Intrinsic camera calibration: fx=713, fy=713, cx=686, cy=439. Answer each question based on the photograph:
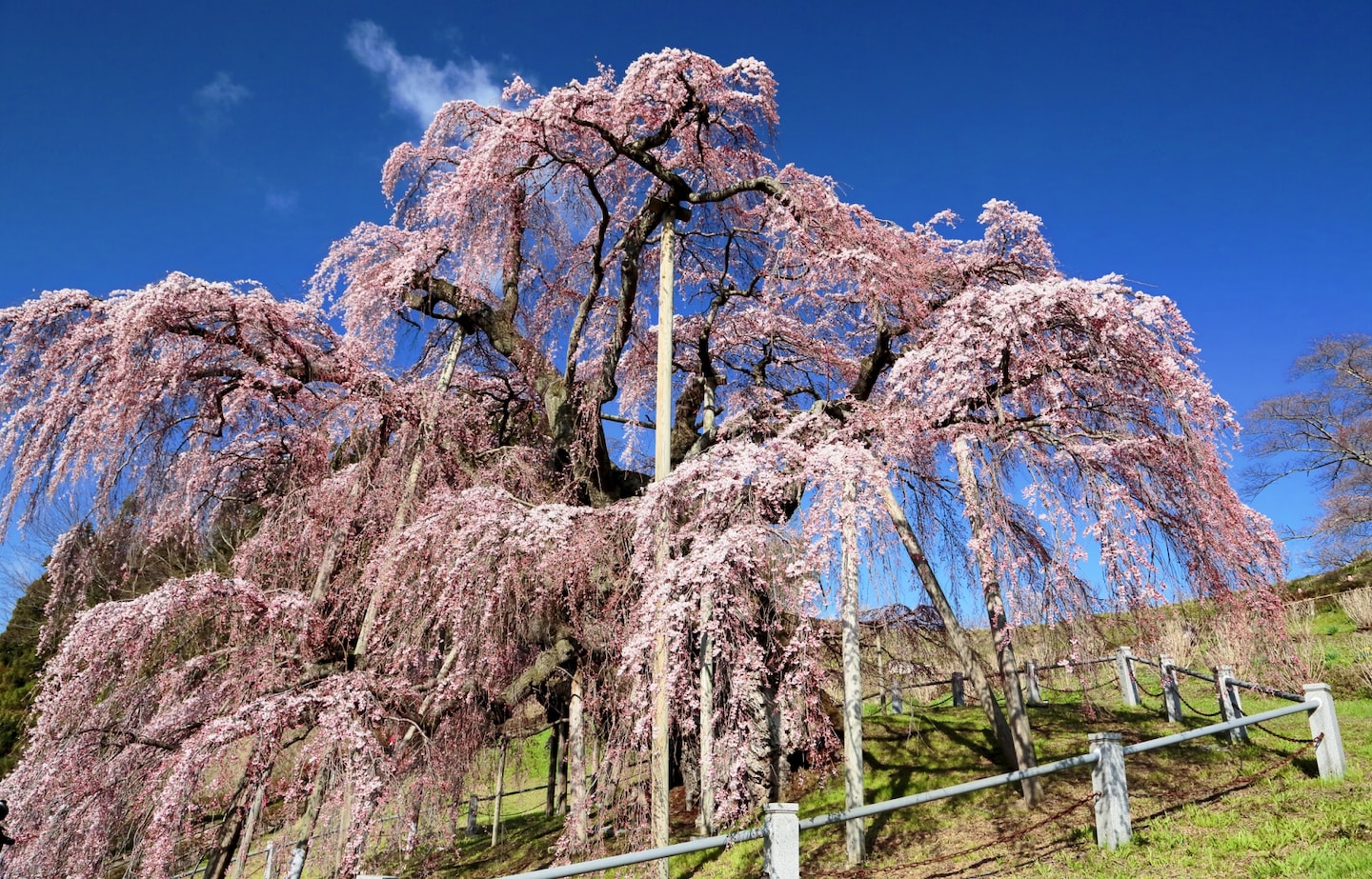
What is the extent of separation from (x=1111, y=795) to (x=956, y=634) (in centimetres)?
254

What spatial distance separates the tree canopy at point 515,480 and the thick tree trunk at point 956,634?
34 cm

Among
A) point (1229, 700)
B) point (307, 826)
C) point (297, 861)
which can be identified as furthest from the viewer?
point (1229, 700)

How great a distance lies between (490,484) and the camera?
340 inches

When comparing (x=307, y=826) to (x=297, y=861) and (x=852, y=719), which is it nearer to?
(x=297, y=861)

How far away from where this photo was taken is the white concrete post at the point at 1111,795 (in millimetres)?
5914

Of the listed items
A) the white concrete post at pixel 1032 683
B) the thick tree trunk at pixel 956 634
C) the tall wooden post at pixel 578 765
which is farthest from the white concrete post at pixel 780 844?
the white concrete post at pixel 1032 683

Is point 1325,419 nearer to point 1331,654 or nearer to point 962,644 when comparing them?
point 1331,654

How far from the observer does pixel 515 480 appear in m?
9.45

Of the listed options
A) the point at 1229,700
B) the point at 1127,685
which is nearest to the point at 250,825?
the point at 1229,700

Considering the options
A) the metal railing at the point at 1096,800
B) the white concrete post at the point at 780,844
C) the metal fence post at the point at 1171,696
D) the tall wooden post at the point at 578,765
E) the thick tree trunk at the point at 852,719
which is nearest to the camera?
the metal railing at the point at 1096,800

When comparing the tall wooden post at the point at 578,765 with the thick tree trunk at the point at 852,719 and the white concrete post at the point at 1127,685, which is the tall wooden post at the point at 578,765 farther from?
the white concrete post at the point at 1127,685

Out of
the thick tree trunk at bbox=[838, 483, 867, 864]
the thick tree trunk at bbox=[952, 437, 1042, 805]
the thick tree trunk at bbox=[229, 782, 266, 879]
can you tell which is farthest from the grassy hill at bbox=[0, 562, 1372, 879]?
the thick tree trunk at bbox=[229, 782, 266, 879]

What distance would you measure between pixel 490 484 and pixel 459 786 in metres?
3.32

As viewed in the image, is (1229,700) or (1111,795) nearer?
(1111,795)
